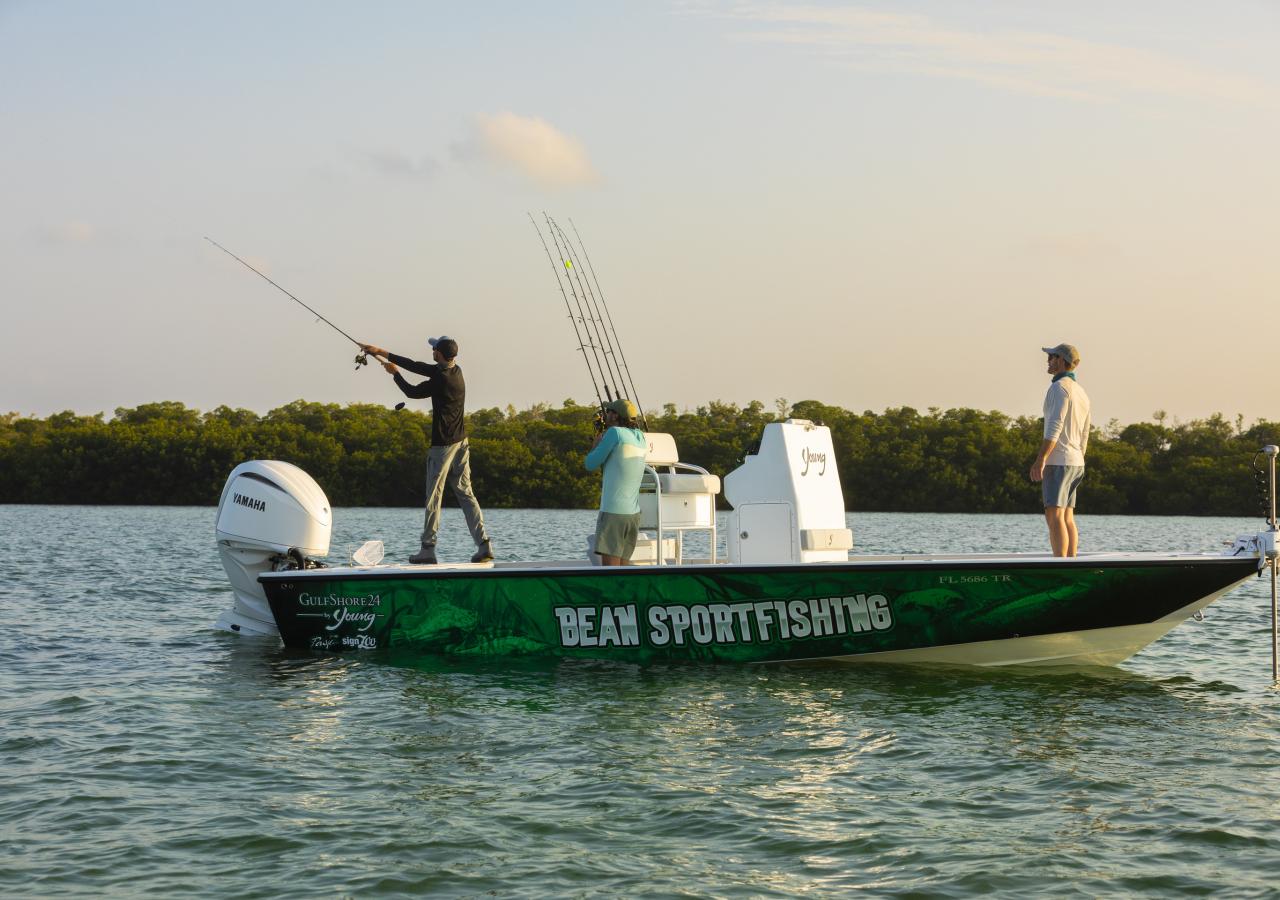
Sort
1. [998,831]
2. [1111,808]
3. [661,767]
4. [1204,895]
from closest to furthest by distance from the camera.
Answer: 1. [1204,895]
2. [998,831]
3. [1111,808]
4. [661,767]

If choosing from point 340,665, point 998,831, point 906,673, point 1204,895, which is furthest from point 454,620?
point 1204,895

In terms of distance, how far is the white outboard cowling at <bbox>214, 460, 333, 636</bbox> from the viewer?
10969 millimetres

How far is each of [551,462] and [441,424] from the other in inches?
2316

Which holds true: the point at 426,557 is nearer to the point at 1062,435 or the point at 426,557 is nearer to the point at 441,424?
the point at 441,424

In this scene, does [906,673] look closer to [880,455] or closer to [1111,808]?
[1111,808]

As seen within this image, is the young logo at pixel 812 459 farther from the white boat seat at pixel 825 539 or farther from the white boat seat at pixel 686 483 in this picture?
the white boat seat at pixel 686 483

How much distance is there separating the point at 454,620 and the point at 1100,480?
216 feet

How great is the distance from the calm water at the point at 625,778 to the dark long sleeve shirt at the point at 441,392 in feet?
6.13

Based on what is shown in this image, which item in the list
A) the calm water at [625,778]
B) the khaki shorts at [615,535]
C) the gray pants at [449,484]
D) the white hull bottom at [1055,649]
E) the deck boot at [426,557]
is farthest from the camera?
the deck boot at [426,557]

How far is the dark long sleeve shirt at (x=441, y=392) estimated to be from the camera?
10352mm

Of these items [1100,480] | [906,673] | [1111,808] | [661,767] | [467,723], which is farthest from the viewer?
[1100,480]

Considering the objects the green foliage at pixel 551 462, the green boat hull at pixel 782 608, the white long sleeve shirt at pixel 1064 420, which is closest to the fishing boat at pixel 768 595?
the green boat hull at pixel 782 608

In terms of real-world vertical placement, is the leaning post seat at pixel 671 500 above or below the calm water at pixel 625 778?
above

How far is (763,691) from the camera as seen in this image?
8953mm
